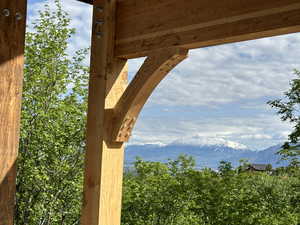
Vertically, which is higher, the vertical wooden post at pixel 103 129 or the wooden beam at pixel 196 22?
the wooden beam at pixel 196 22

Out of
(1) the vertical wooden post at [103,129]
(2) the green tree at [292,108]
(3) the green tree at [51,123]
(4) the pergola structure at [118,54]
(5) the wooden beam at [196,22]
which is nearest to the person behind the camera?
(5) the wooden beam at [196,22]

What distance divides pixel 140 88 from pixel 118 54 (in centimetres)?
27

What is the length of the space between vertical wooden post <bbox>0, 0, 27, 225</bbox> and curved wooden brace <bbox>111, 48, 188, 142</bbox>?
0.55 m

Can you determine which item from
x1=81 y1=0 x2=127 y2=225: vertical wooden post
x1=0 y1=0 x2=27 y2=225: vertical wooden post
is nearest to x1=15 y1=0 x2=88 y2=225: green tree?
x1=81 y1=0 x2=127 y2=225: vertical wooden post

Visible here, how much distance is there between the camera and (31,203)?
524 cm

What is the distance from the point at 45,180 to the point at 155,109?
157512 mm

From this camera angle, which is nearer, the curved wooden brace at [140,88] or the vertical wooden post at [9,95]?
the vertical wooden post at [9,95]

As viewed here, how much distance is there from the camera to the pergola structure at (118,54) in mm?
1785

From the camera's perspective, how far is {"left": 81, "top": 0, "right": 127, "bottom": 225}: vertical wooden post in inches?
88.7

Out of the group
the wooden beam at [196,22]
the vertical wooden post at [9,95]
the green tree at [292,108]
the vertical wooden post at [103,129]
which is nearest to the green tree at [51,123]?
the vertical wooden post at [103,129]

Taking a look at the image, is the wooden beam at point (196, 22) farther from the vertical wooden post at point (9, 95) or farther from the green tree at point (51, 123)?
the green tree at point (51, 123)

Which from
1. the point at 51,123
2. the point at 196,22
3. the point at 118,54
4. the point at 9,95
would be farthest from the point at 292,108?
the point at 9,95

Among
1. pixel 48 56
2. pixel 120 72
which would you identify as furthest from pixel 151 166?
pixel 120 72

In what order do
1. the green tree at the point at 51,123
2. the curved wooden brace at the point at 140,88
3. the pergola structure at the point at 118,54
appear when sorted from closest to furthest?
1. the pergola structure at the point at 118,54
2. the curved wooden brace at the point at 140,88
3. the green tree at the point at 51,123
